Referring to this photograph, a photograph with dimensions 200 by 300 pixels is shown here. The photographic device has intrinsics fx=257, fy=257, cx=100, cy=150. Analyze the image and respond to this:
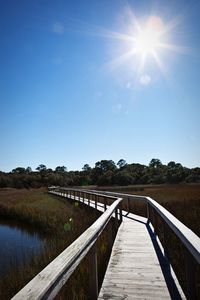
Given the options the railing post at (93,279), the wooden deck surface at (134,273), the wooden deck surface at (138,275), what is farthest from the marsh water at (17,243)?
the railing post at (93,279)

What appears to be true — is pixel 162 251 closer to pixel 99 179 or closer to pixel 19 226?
pixel 19 226

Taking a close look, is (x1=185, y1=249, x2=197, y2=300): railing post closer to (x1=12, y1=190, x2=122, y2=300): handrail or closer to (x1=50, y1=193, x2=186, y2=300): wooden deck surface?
(x1=50, y1=193, x2=186, y2=300): wooden deck surface

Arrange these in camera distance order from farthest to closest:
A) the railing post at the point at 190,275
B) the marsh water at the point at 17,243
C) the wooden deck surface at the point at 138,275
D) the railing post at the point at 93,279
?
the marsh water at the point at 17,243, the wooden deck surface at the point at 138,275, the railing post at the point at 93,279, the railing post at the point at 190,275

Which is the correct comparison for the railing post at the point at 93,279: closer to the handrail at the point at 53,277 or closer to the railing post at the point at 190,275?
the handrail at the point at 53,277

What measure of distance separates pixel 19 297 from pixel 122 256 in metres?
4.08

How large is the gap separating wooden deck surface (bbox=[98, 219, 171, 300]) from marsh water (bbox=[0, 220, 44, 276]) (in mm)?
4609

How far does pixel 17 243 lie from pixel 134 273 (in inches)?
406

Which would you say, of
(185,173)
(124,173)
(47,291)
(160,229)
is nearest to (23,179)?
(124,173)

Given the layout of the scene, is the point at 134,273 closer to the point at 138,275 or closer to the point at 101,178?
the point at 138,275

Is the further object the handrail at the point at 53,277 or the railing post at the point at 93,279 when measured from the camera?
the railing post at the point at 93,279

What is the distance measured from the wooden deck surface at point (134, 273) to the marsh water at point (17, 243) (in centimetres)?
461

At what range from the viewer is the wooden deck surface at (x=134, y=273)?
3605 mm

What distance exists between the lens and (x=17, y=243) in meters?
13.1

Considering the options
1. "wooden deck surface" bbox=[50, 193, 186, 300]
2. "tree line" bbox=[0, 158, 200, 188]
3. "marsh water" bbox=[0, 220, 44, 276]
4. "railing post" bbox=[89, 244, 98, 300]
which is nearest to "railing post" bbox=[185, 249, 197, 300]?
"wooden deck surface" bbox=[50, 193, 186, 300]
